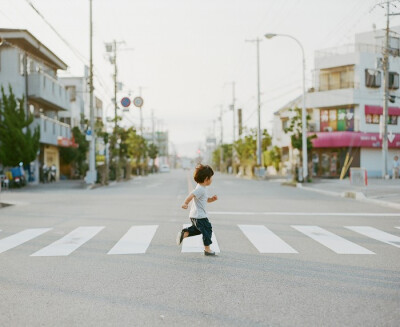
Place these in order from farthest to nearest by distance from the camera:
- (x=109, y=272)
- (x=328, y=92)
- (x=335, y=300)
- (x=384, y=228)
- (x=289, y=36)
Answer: (x=328, y=92) → (x=289, y=36) → (x=384, y=228) → (x=109, y=272) → (x=335, y=300)

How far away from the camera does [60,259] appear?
6.93 m

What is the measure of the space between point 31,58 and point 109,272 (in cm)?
3276

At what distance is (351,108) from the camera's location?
43375 mm

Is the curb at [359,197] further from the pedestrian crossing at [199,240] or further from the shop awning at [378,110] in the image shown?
the shop awning at [378,110]

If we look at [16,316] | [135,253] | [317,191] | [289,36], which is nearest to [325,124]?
[289,36]

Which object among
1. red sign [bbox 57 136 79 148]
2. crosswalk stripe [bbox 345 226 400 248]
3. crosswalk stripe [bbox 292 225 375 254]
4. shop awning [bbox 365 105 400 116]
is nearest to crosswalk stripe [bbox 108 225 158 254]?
crosswalk stripe [bbox 292 225 375 254]

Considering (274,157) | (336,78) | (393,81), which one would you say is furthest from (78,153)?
(393,81)

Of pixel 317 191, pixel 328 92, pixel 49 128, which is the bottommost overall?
pixel 317 191

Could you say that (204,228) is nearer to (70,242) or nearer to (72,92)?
(70,242)

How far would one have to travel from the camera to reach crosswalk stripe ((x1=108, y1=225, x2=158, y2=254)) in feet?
24.8

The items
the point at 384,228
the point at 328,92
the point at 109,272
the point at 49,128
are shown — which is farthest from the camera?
the point at 328,92

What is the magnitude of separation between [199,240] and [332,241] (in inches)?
89.9

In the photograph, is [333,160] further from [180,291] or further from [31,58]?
[180,291]

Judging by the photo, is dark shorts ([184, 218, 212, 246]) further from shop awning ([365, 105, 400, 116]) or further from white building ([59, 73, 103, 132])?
white building ([59, 73, 103, 132])
